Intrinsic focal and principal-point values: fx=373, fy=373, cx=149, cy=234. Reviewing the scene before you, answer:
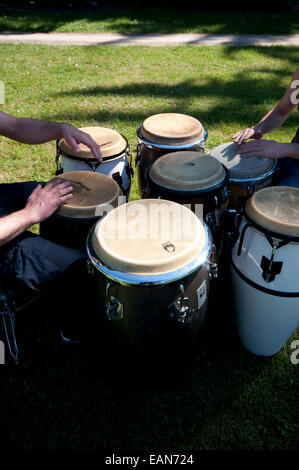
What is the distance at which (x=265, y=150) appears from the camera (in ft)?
7.98

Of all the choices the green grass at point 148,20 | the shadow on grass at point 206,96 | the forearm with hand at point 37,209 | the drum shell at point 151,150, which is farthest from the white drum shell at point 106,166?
the green grass at point 148,20

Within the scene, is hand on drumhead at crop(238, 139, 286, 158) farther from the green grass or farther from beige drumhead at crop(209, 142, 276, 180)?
the green grass

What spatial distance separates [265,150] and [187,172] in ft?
1.93

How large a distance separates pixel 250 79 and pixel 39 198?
515cm

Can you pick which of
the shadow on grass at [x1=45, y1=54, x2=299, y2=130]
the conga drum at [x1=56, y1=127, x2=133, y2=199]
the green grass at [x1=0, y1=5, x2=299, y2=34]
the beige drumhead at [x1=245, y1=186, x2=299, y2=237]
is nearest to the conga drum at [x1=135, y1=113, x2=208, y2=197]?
the conga drum at [x1=56, y1=127, x2=133, y2=199]

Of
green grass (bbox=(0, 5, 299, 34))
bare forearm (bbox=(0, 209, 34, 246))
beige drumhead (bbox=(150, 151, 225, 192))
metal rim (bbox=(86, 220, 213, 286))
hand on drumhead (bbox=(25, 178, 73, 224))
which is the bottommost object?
metal rim (bbox=(86, 220, 213, 286))

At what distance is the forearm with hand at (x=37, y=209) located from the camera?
1.94 meters

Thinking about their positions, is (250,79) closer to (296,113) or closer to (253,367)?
(296,113)

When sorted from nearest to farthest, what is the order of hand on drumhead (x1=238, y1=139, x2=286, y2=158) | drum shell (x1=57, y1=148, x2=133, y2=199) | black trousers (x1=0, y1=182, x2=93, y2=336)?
black trousers (x1=0, y1=182, x2=93, y2=336)
hand on drumhead (x1=238, y1=139, x2=286, y2=158)
drum shell (x1=57, y1=148, x2=133, y2=199)

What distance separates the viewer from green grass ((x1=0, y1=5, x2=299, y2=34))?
8828 millimetres

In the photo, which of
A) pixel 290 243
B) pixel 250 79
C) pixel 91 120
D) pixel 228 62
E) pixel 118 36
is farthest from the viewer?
pixel 118 36

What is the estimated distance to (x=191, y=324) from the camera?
1876 millimetres

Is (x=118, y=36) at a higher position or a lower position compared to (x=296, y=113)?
higher
